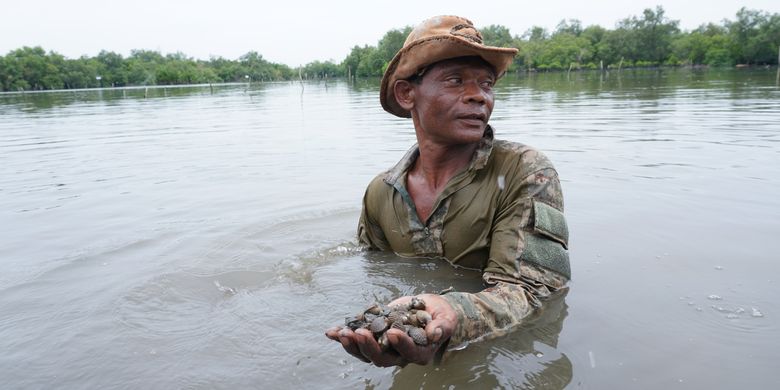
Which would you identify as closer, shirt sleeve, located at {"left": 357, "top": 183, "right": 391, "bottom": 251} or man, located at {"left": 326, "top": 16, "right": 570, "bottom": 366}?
man, located at {"left": 326, "top": 16, "right": 570, "bottom": 366}

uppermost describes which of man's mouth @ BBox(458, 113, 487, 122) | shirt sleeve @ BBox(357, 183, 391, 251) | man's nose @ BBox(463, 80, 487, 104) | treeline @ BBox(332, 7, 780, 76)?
treeline @ BBox(332, 7, 780, 76)

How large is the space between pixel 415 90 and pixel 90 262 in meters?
3.18

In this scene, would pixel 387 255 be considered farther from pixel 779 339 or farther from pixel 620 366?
pixel 779 339

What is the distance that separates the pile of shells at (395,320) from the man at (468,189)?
5.5 inches

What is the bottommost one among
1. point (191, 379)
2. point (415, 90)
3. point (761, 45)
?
point (191, 379)

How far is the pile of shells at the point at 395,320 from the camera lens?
1765 millimetres

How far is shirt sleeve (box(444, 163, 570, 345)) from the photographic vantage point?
2.46 m

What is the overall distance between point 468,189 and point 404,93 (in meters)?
0.69

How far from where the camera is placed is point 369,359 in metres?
1.88

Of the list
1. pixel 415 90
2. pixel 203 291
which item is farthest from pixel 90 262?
pixel 415 90

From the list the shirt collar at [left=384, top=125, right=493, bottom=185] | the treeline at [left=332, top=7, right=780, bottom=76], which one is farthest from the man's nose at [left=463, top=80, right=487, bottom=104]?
the treeline at [left=332, top=7, right=780, bottom=76]

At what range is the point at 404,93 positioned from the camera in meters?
3.21

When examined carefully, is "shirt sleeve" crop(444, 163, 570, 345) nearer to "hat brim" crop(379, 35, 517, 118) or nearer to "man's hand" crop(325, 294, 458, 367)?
"man's hand" crop(325, 294, 458, 367)

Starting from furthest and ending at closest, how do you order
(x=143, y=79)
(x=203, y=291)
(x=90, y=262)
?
(x=143, y=79), (x=90, y=262), (x=203, y=291)
